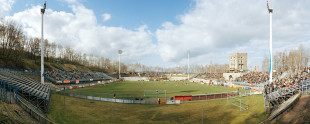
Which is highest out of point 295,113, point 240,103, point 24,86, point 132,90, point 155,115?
point 24,86

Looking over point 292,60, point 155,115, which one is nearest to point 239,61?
point 292,60

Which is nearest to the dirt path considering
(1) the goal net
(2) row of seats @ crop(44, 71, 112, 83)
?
(1) the goal net

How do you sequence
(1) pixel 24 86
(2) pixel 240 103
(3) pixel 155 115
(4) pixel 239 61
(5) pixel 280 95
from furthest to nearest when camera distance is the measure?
(4) pixel 239 61 → (1) pixel 24 86 → (2) pixel 240 103 → (5) pixel 280 95 → (3) pixel 155 115

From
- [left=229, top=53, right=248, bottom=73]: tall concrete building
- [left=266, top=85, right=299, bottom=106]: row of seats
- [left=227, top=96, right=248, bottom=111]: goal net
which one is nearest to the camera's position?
[left=266, top=85, right=299, bottom=106]: row of seats

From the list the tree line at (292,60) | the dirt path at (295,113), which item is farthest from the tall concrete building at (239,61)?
the dirt path at (295,113)

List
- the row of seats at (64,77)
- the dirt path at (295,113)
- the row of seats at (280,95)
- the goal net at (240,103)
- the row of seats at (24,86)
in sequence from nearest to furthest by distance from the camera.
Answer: the dirt path at (295,113) < the row of seats at (24,86) < the row of seats at (280,95) < the goal net at (240,103) < the row of seats at (64,77)

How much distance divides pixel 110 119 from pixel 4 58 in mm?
54416

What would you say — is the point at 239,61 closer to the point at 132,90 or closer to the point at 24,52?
the point at 132,90

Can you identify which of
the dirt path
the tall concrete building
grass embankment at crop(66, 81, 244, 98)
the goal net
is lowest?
grass embankment at crop(66, 81, 244, 98)

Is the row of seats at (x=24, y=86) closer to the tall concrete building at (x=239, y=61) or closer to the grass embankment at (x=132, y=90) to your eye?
the grass embankment at (x=132, y=90)

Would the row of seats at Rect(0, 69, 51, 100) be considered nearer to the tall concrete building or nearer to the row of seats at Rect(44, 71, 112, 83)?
the row of seats at Rect(44, 71, 112, 83)

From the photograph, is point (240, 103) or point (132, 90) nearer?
point (240, 103)

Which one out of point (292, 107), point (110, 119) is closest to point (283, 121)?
point (292, 107)

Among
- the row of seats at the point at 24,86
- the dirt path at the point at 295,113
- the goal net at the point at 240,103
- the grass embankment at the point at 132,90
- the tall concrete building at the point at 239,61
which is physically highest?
the tall concrete building at the point at 239,61
